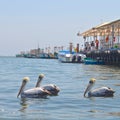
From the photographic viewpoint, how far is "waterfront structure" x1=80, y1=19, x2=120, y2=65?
8481 centimetres

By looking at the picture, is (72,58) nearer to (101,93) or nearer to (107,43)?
(107,43)

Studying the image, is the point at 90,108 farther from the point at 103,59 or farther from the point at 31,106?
the point at 103,59

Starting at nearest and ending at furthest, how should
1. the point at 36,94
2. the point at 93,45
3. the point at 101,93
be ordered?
the point at 36,94 → the point at 101,93 → the point at 93,45

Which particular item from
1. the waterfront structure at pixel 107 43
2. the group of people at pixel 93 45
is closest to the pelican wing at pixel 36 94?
the waterfront structure at pixel 107 43

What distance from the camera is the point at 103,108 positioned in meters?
21.4

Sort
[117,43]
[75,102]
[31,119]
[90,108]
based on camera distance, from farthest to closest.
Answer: [117,43], [75,102], [90,108], [31,119]

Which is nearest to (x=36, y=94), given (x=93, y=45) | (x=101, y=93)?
(x=101, y=93)

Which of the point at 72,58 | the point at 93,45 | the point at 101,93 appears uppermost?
the point at 93,45

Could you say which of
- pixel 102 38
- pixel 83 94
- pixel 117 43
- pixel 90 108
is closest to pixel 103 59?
pixel 117 43

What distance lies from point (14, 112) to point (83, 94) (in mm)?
7900

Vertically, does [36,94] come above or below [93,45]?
below

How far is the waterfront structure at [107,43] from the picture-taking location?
278 ft

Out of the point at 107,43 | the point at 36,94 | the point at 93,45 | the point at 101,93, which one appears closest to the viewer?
the point at 36,94

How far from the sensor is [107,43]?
4077 inches
